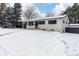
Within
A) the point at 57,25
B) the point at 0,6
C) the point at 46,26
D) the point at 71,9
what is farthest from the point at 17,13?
the point at 71,9

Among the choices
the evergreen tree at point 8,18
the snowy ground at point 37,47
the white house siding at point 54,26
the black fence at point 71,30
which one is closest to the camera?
the snowy ground at point 37,47

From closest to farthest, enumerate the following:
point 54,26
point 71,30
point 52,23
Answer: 1. point 54,26
2. point 52,23
3. point 71,30

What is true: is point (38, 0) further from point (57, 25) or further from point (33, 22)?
point (33, 22)

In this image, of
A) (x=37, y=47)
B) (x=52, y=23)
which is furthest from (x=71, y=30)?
(x=37, y=47)

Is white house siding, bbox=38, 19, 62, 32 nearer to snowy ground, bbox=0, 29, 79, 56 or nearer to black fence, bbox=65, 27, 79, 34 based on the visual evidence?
black fence, bbox=65, 27, 79, 34

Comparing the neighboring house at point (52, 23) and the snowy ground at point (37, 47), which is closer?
the snowy ground at point (37, 47)

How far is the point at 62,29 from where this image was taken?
15.2m

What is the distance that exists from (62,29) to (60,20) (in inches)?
46.5

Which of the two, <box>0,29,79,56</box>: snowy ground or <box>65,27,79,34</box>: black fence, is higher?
<box>0,29,79,56</box>: snowy ground

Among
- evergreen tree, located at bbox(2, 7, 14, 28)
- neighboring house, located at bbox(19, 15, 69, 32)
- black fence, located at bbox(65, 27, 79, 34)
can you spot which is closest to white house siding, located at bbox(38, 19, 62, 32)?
neighboring house, located at bbox(19, 15, 69, 32)

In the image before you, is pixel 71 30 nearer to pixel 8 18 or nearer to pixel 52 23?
pixel 52 23

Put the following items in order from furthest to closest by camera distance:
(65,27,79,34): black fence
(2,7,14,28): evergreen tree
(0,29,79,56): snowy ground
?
(2,7,14,28): evergreen tree < (65,27,79,34): black fence < (0,29,79,56): snowy ground

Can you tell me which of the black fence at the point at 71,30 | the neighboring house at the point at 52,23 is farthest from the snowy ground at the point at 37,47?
the black fence at the point at 71,30

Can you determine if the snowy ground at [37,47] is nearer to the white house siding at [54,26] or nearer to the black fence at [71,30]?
the white house siding at [54,26]
